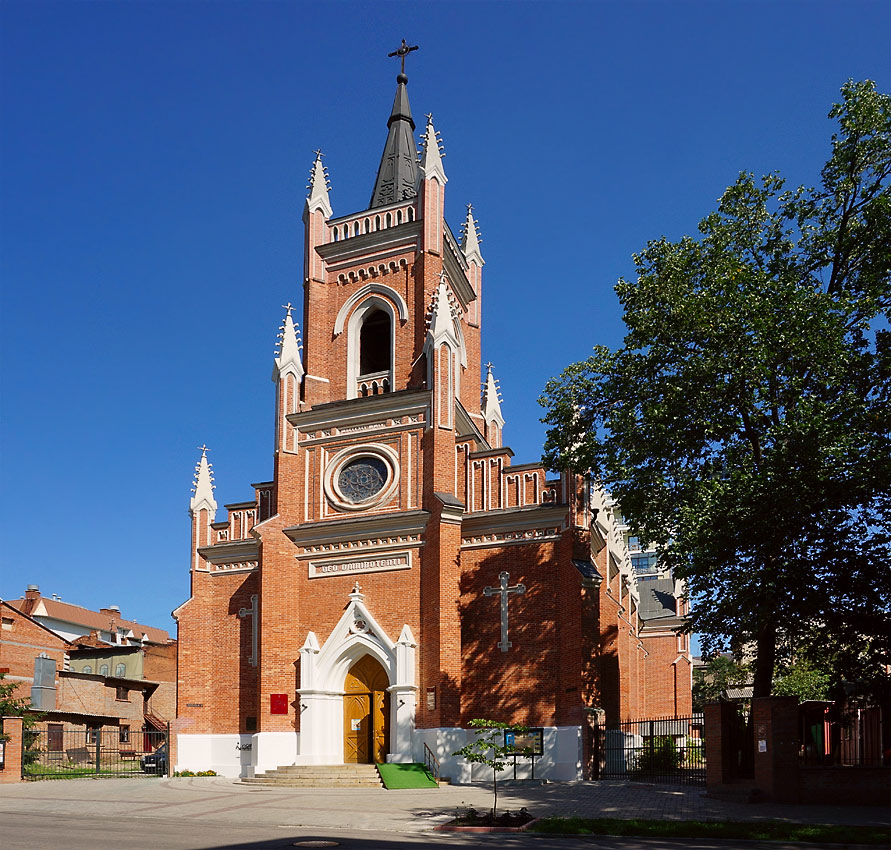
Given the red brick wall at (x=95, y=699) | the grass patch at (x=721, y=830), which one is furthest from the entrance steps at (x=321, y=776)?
the red brick wall at (x=95, y=699)

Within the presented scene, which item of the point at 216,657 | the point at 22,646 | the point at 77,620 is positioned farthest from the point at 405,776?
the point at 77,620

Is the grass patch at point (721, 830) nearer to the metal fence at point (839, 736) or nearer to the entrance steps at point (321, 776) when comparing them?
the metal fence at point (839, 736)

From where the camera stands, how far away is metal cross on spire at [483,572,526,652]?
96.6 ft

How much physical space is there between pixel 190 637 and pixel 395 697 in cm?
818

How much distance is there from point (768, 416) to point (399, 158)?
20452mm

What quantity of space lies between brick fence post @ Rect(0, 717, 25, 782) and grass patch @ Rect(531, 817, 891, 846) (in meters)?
19.7

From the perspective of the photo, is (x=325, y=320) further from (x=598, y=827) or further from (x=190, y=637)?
(x=598, y=827)

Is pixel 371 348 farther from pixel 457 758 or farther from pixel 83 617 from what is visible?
pixel 83 617

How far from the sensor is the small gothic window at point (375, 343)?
35656mm

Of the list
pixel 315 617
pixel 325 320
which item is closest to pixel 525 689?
pixel 315 617

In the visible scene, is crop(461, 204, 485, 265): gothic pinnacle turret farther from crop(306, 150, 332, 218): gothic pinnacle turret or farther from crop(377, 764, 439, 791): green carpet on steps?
crop(377, 764, 439, 791): green carpet on steps

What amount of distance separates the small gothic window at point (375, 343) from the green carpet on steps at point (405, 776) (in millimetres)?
13766

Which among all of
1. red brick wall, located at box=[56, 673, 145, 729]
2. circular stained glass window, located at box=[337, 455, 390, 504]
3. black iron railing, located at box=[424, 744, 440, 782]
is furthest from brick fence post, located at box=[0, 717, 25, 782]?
red brick wall, located at box=[56, 673, 145, 729]

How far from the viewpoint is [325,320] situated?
117 ft
